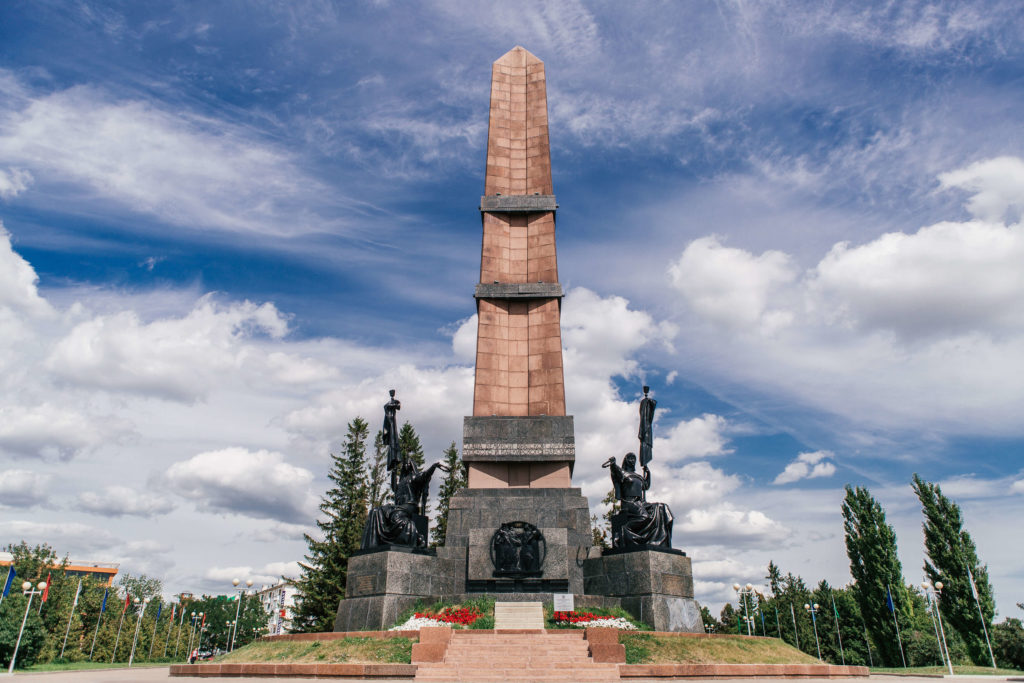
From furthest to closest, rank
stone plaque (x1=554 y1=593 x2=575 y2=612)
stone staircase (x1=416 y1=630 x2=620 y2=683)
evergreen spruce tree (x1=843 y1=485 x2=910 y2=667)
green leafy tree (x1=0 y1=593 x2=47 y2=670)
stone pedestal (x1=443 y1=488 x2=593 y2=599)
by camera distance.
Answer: evergreen spruce tree (x1=843 y1=485 x2=910 y2=667) → green leafy tree (x1=0 y1=593 x2=47 y2=670) → stone pedestal (x1=443 y1=488 x2=593 y2=599) → stone plaque (x1=554 y1=593 x2=575 y2=612) → stone staircase (x1=416 y1=630 x2=620 y2=683)

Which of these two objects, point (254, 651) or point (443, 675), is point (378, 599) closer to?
point (254, 651)

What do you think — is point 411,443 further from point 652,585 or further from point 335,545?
point 652,585

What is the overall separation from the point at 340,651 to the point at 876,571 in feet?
112

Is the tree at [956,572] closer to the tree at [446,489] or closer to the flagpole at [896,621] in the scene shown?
the flagpole at [896,621]

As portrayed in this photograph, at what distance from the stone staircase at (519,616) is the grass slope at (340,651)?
2.13 meters

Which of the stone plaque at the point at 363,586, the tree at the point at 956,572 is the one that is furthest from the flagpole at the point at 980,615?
the stone plaque at the point at 363,586

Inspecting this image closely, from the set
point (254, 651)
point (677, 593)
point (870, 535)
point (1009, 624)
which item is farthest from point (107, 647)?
point (1009, 624)

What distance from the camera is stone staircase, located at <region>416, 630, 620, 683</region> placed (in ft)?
37.7

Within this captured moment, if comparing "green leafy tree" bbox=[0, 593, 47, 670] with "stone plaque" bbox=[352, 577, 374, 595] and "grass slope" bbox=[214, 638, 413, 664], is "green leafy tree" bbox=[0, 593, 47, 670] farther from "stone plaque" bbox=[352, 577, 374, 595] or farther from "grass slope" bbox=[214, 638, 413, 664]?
A: "stone plaque" bbox=[352, 577, 374, 595]

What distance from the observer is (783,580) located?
80188 millimetres

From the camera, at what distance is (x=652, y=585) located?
15359 millimetres

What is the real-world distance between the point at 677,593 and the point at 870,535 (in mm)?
27535

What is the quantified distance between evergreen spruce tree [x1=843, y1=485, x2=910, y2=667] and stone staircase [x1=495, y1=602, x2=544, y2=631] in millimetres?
27695

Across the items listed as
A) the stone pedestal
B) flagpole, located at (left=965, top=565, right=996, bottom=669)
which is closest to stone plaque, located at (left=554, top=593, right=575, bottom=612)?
the stone pedestal
